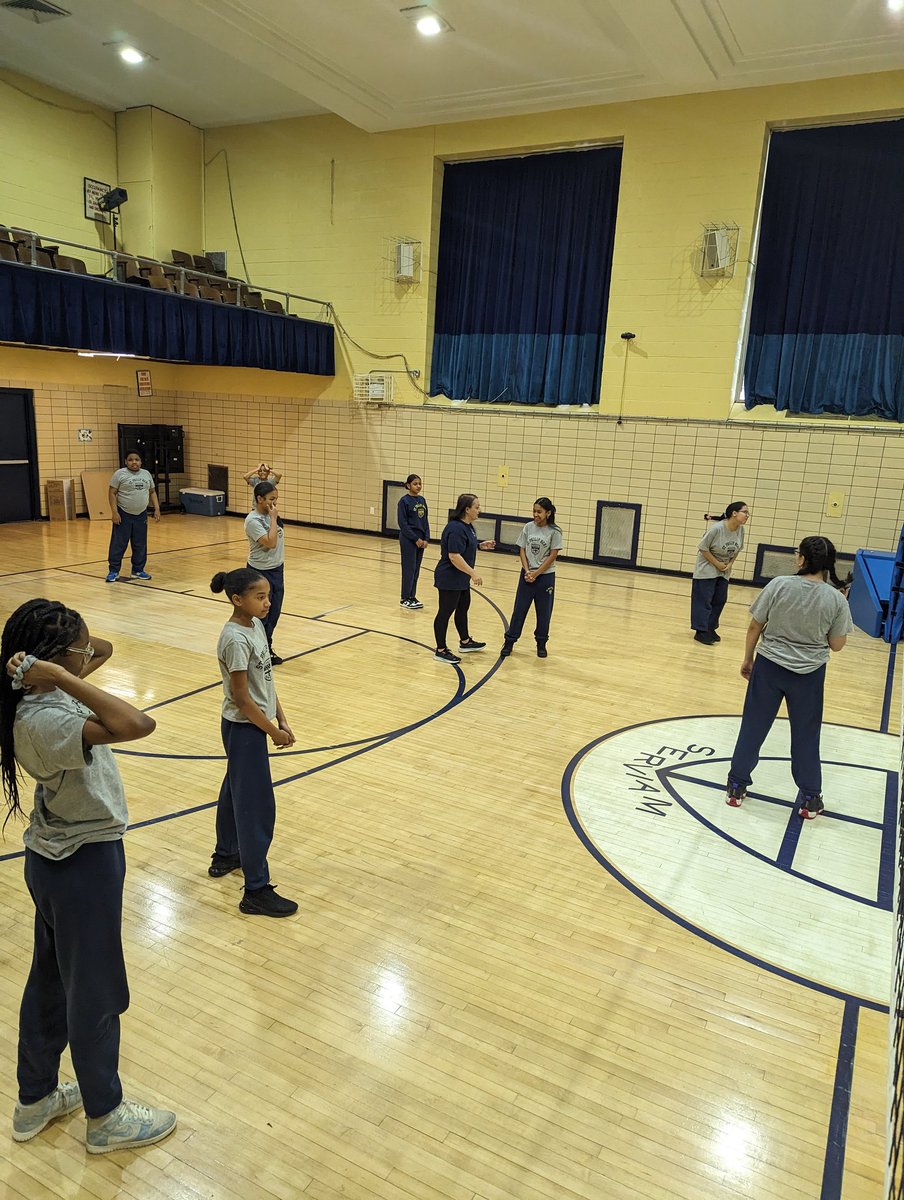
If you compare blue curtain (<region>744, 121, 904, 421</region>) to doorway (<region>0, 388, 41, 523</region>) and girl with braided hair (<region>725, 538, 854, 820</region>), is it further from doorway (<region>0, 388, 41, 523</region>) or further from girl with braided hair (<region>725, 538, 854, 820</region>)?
doorway (<region>0, 388, 41, 523</region>)

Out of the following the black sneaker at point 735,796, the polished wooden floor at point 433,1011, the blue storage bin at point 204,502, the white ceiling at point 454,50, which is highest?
the white ceiling at point 454,50

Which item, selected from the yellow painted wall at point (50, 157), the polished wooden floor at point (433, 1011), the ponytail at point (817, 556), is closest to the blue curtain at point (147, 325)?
the yellow painted wall at point (50, 157)

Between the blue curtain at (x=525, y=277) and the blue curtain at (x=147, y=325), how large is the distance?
2655mm

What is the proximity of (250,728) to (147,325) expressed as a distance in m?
9.97

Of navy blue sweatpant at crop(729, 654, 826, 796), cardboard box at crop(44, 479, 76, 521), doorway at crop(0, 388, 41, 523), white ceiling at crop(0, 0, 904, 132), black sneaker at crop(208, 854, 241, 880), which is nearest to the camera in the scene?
black sneaker at crop(208, 854, 241, 880)

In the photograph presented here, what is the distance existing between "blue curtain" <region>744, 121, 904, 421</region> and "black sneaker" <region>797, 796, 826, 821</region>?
8401 millimetres

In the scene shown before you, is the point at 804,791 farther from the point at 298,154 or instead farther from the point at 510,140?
the point at 298,154

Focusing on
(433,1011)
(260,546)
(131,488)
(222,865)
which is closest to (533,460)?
(131,488)

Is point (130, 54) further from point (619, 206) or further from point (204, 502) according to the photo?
point (619, 206)

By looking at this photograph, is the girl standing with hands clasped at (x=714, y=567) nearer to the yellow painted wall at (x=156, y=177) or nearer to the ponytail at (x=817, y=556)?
the ponytail at (x=817, y=556)

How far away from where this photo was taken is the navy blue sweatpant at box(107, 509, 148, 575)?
10492 millimetres

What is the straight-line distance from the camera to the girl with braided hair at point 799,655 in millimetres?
4582

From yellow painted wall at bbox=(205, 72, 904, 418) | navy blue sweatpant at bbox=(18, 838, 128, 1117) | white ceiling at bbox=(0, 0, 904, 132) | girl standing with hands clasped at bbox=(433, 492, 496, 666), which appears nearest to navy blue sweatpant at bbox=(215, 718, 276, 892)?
navy blue sweatpant at bbox=(18, 838, 128, 1117)

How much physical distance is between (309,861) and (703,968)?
208cm
